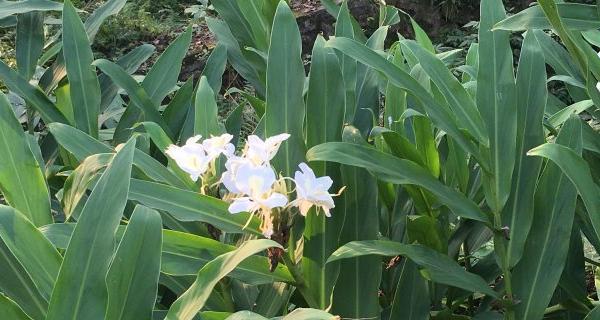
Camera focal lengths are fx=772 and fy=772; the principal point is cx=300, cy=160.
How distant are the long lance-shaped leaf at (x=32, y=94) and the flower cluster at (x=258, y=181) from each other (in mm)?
591

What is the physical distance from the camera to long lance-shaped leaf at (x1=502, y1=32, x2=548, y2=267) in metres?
1.10

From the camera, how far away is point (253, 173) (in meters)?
0.88

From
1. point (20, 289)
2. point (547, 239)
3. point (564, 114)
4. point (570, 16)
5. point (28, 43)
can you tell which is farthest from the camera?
point (28, 43)

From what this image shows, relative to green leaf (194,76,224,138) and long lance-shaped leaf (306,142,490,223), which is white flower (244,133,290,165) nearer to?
long lance-shaped leaf (306,142,490,223)

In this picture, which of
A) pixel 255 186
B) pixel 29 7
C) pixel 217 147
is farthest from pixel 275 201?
pixel 29 7

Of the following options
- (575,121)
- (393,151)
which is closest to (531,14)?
(575,121)

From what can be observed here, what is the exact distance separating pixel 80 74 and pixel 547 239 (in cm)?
90

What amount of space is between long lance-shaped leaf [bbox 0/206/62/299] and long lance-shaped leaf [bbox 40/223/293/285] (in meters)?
0.09

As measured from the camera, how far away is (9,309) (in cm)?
78

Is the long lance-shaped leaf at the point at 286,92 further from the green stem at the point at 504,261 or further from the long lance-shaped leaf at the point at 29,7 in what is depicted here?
the long lance-shaped leaf at the point at 29,7

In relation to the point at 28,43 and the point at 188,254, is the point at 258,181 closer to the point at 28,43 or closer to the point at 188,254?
the point at 188,254

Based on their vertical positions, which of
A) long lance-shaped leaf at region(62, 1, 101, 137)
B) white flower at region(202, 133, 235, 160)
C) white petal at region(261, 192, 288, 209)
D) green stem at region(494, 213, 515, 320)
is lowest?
green stem at region(494, 213, 515, 320)

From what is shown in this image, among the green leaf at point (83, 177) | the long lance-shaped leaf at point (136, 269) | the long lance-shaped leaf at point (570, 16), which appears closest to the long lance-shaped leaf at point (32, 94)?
the green leaf at point (83, 177)

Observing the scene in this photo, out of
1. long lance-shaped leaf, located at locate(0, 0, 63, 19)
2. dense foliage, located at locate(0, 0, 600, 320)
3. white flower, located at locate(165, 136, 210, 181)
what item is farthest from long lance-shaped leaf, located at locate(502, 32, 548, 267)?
long lance-shaped leaf, located at locate(0, 0, 63, 19)
